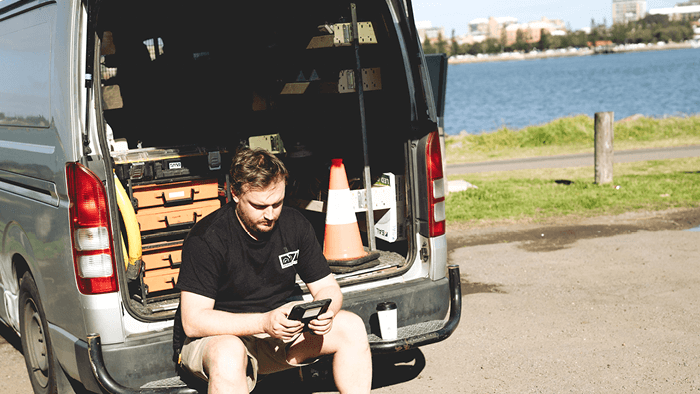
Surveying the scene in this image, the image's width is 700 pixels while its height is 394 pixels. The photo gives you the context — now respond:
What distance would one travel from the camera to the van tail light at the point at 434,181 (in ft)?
13.7

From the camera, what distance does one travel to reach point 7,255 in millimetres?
4332

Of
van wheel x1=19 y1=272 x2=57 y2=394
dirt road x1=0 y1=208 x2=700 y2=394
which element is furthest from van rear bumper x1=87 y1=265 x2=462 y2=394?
van wheel x1=19 y1=272 x2=57 y2=394

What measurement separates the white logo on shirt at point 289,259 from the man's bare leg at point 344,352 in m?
0.34

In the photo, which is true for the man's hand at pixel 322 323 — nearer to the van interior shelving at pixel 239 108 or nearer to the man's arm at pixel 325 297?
the man's arm at pixel 325 297

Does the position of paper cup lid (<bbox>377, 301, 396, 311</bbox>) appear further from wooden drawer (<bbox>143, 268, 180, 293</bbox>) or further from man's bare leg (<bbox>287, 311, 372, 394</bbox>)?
wooden drawer (<bbox>143, 268, 180, 293</bbox>)

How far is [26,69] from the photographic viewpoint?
388cm

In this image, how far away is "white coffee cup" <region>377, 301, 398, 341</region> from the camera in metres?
3.88

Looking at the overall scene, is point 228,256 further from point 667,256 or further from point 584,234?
point 584,234

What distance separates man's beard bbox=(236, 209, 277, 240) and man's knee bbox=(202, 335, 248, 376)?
19.2 inches

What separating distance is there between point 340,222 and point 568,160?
10.6m

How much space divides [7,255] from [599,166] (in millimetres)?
8574

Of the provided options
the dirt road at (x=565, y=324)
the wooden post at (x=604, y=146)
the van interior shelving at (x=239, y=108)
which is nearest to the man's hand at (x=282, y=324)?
the dirt road at (x=565, y=324)

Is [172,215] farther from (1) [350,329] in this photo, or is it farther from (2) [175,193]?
(1) [350,329]

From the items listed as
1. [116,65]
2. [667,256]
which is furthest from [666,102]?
[116,65]
